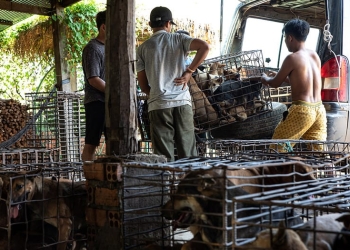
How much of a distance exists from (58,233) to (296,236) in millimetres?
2331

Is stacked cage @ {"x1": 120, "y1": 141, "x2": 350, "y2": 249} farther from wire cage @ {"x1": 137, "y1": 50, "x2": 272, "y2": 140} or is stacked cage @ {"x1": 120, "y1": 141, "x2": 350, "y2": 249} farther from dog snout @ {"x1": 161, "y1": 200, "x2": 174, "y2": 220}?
wire cage @ {"x1": 137, "y1": 50, "x2": 272, "y2": 140}

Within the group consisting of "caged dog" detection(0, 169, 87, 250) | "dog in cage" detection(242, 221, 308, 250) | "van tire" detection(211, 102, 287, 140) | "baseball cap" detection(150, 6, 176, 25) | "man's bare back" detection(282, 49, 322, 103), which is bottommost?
"caged dog" detection(0, 169, 87, 250)

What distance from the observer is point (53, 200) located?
429 centimetres

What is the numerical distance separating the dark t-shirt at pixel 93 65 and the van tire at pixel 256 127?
1.62 metres

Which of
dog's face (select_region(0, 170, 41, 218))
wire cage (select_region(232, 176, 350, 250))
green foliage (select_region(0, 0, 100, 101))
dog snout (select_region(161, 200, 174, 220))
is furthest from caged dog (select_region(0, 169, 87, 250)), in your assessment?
green foliage (select_region(0, 0, 100, 101))

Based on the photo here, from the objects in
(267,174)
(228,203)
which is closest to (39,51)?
(267,174)

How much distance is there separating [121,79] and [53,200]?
1144 millimetres

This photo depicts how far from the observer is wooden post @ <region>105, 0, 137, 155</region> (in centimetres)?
410

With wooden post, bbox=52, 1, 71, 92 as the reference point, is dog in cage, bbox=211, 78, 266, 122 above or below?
below

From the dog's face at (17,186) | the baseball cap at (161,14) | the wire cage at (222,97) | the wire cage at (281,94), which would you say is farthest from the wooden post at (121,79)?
the wire cage at (281,94)

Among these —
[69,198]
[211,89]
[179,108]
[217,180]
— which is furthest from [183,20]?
[217,180]

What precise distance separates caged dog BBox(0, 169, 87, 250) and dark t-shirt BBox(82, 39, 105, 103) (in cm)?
152

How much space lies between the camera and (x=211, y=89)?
6.03 metres

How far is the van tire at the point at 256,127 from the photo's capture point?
245 inches
